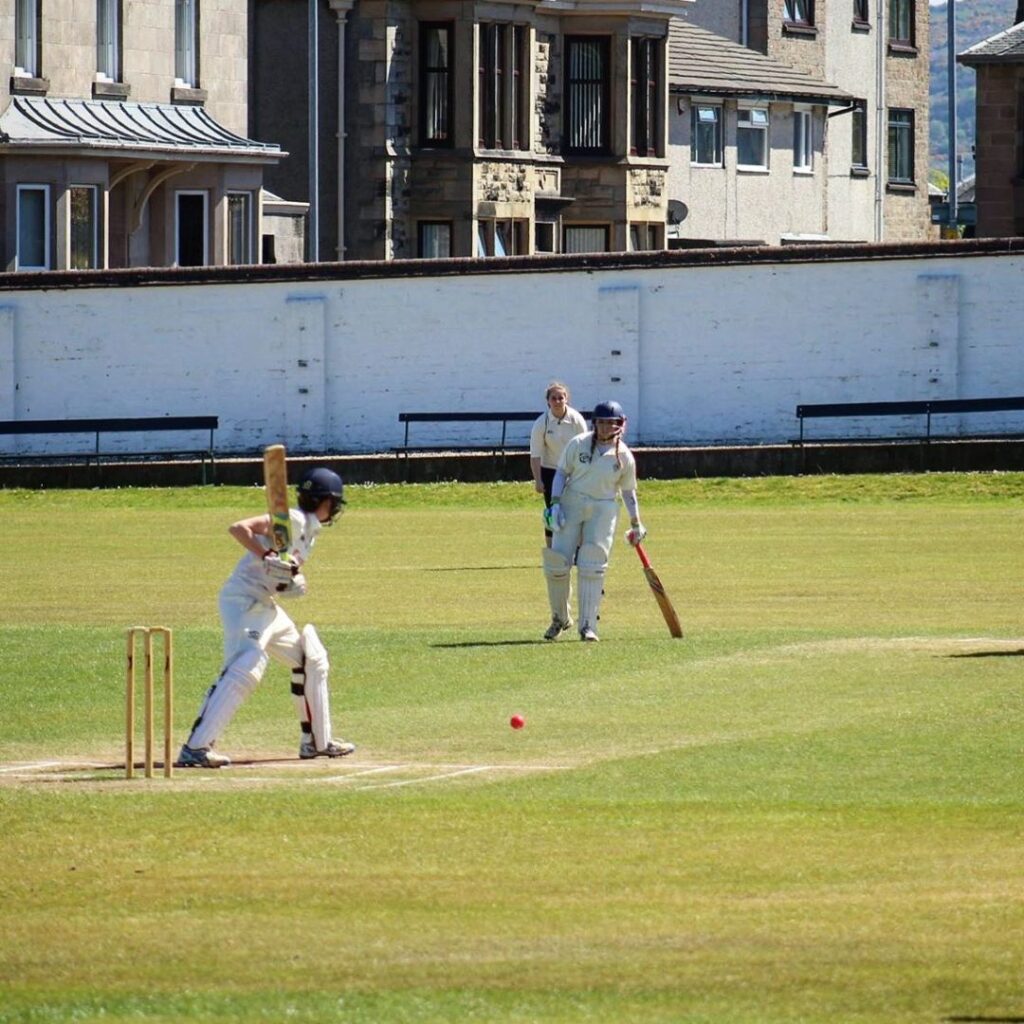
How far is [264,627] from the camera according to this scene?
15.2 meters

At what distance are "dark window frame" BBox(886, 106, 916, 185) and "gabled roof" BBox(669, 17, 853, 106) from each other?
6.80 m

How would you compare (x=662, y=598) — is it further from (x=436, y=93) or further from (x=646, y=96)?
(x=646, y=96)

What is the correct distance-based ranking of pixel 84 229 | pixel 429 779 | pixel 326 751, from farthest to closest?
1. pixel 84 229
2. pixel 326 751
3. pixel 429 779

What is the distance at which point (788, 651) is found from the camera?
66.6ft

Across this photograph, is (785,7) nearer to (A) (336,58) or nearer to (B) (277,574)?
(A) (336,58)

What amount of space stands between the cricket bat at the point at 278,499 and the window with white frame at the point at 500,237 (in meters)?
44.6

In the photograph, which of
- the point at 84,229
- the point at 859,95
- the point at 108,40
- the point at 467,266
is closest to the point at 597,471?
the point at 467,266

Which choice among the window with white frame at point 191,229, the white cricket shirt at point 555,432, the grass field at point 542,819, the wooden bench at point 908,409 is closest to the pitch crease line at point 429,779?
the grass field at point 542,819

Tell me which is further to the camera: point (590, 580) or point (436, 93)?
point (436, 93)

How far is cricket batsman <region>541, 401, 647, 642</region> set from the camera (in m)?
21.6

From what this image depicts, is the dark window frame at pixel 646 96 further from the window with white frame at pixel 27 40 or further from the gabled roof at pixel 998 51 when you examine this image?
the window with white frame at pixel 27 40

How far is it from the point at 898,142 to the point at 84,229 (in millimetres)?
35280

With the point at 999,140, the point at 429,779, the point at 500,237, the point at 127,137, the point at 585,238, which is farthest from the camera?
the point at 585,238

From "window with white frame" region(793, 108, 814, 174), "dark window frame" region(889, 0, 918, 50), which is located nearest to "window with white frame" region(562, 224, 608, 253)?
"window with white frame" region(793, 108, 814, 174)
